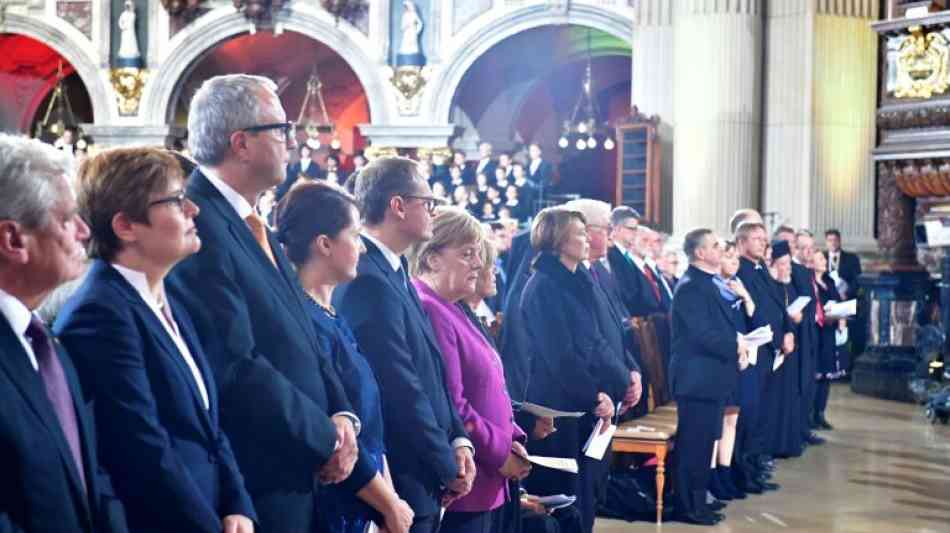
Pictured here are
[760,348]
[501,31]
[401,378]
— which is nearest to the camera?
[401,378]

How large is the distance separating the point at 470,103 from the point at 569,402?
15738mm

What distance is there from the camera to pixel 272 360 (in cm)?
333

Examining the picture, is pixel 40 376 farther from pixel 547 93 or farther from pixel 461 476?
pixel 547 93

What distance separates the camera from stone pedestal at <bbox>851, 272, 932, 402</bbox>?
1423 cm

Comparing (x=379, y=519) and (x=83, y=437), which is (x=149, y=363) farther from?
(x=379, y=519)

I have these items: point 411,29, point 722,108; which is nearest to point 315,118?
point 411,29

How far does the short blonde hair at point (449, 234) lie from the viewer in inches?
179

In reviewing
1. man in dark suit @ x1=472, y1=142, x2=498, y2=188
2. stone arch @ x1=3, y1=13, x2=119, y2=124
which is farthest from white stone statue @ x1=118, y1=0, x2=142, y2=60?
man in dark suit @ x1=472, y1=142, x2=498, y2=188

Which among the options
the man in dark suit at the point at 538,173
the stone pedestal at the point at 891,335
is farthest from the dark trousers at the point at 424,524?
the man in dark suit at the point at 538,173

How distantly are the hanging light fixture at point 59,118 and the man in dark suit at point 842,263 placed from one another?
1151 centimetres

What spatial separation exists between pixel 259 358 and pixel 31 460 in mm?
877

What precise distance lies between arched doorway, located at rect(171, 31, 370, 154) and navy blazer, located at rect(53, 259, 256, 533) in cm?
1845

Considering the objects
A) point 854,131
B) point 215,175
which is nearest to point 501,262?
point 854,131

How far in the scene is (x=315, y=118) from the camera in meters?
25.6
